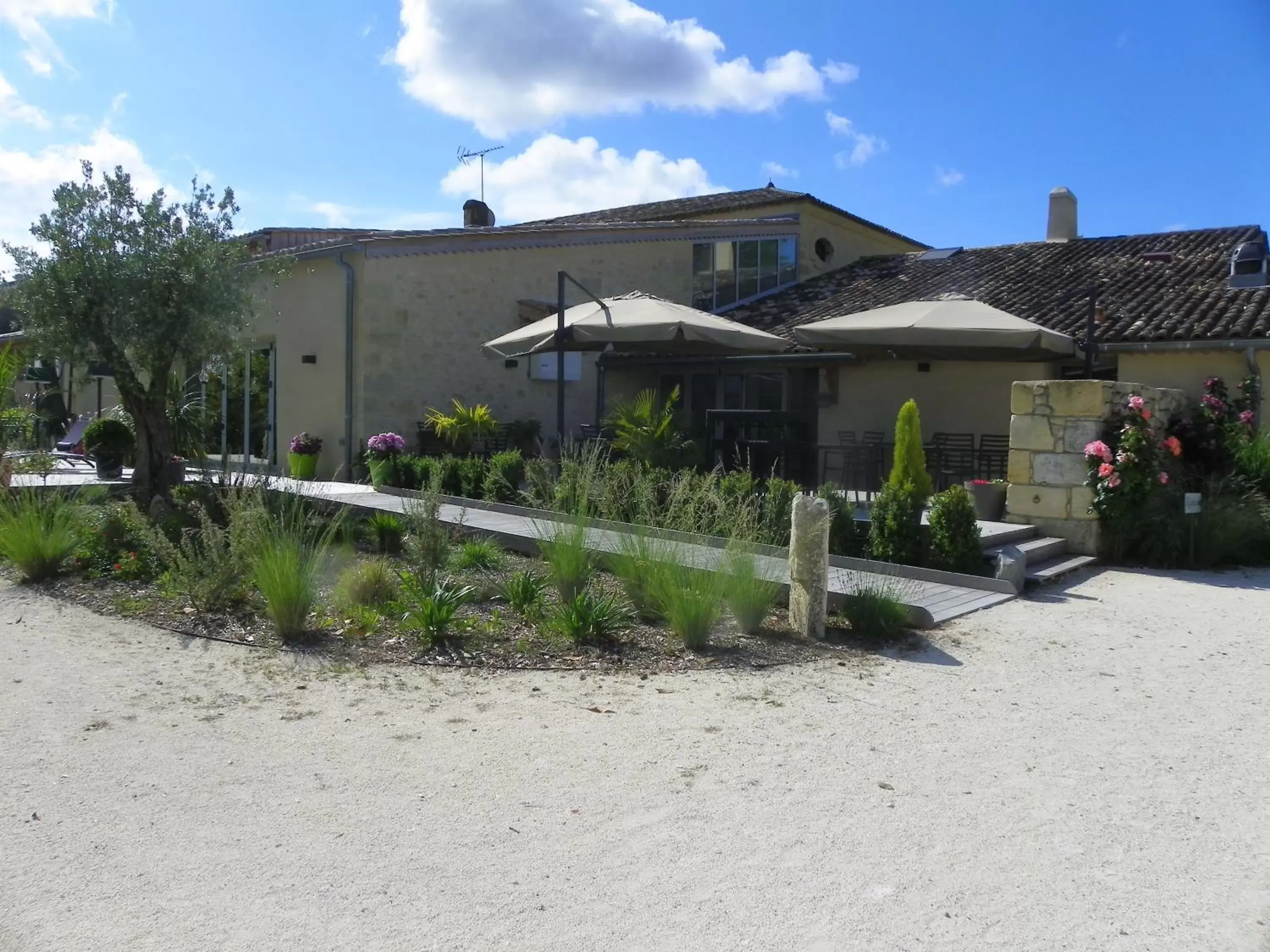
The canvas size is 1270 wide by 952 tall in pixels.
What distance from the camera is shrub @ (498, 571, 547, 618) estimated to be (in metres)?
6.41

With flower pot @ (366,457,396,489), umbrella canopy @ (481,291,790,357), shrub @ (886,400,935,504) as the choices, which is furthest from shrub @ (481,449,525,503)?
shrub @ (886,400,935,504)

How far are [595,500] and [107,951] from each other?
4.67 m

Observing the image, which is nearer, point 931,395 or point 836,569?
point 836,569

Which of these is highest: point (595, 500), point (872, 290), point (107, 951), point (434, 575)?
point (872, 290)

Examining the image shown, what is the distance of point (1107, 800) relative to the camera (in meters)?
3.87

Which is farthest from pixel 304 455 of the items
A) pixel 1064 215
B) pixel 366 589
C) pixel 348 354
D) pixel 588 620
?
pixel 1064 215

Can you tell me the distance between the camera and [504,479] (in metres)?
11.1

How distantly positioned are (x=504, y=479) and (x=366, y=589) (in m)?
4.56

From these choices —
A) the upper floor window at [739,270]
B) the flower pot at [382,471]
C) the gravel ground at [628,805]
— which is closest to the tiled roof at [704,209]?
the upper floor window at [739,270]

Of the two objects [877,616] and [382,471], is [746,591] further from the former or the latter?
[382,471]

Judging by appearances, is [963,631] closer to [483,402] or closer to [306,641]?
[306,641]

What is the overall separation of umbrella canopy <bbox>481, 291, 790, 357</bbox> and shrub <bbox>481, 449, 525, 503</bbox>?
1247 mm

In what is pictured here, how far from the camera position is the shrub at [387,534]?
850 centimetres

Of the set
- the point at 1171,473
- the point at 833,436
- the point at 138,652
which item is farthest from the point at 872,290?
the point at 138,652
